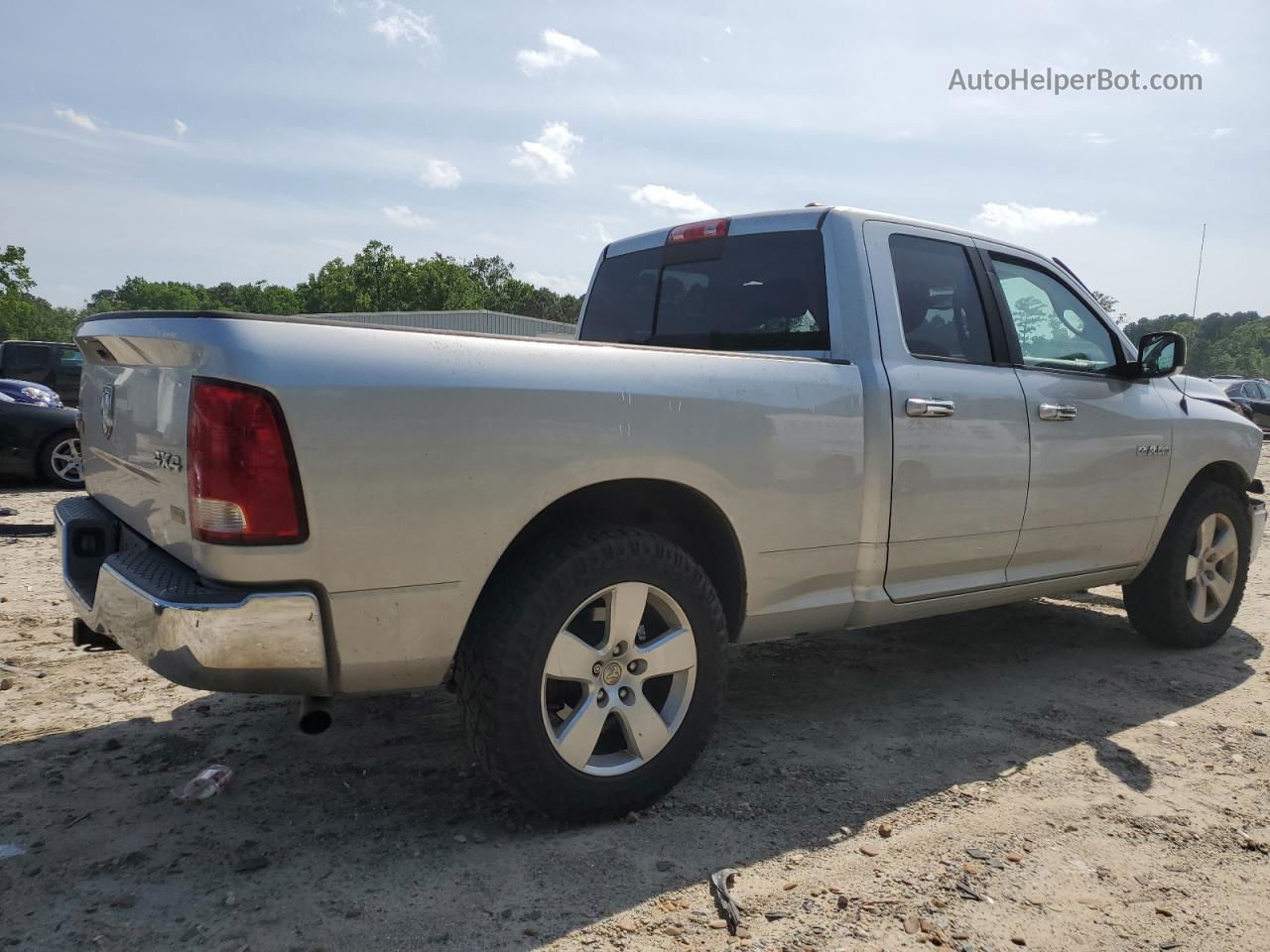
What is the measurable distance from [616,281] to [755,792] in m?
2.37

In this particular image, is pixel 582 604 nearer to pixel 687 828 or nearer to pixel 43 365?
pixel 687 828

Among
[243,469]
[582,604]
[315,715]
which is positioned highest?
[243,469]

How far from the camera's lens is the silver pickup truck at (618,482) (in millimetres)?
2316

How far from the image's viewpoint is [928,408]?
137 inches

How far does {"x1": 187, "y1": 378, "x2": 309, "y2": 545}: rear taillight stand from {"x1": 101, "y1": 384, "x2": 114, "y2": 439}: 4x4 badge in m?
0.81

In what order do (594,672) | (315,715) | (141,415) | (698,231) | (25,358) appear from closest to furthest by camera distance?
1. (315,715)
2. (141,415)
3. (594,672)
4. (698,231)
5. (25,358)

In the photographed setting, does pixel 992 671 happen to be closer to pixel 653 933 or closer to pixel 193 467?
pixel 653 933

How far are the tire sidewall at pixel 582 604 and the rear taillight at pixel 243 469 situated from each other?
0.70m

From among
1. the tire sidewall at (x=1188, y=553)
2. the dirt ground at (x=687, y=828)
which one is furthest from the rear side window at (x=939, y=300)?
the tire sidewall at (x=1188, y=553)

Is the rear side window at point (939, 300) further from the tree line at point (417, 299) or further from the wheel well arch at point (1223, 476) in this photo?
the tree line at point (417, 299)

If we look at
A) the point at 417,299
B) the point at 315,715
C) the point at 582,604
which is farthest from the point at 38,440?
the point at 417,299

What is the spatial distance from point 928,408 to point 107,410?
267 centimetres

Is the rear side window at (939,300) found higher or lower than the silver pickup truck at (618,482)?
higher

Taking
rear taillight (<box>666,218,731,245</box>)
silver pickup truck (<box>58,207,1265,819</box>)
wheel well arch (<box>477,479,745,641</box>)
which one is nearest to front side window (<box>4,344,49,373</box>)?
silver pickup truck (<box>58,207,1265,819</box>)
